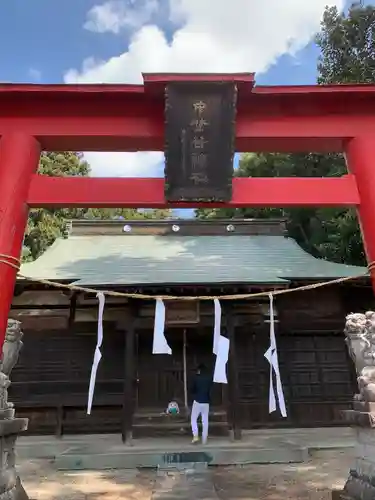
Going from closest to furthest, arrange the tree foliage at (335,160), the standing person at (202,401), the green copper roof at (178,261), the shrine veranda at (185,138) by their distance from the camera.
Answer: the shrine veranda at (185,138), the standing person at (202,401), the green copper roof at (178,261), the tree foliage at (335,160)

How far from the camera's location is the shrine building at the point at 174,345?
9.65 m

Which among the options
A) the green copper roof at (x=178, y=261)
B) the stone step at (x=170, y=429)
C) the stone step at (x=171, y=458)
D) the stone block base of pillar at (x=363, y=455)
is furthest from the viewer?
the green copper roof at (x=178, y=261)

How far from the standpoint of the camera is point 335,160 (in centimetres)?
1755

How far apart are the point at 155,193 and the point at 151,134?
2.58 ft

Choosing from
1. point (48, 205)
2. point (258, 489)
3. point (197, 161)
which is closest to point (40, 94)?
point (48, 205)

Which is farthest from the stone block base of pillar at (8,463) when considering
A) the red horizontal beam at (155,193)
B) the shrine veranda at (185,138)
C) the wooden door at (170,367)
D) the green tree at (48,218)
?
the green tree at (48,218)

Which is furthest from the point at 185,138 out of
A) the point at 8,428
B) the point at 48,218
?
the point at 48,218

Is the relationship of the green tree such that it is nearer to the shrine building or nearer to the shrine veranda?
the shrine building

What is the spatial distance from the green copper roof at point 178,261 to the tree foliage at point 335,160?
281cm

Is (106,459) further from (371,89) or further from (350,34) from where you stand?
(350,34)

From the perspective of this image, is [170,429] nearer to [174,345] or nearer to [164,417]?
[164,417]

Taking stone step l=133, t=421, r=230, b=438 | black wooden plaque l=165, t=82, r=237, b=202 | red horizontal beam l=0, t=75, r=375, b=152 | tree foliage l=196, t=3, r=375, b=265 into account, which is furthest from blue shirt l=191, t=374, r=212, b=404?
tree foliage l=196, t=3, r=375, b=265

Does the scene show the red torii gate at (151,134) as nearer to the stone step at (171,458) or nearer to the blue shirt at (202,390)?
the stone step at (171,458)

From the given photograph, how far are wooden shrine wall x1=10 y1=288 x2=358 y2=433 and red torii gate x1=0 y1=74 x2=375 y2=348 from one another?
5.15m
